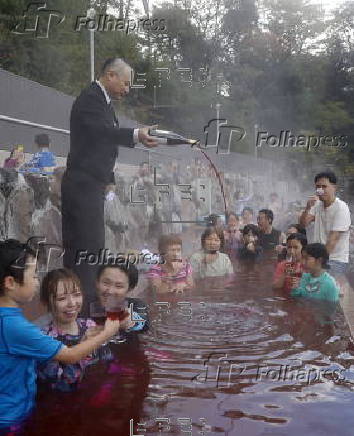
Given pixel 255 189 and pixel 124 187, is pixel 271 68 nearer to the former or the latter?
pixel 255 189

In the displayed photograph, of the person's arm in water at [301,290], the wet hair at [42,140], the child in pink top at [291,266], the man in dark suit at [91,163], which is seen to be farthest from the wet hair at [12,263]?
the wet hair at [42,140]

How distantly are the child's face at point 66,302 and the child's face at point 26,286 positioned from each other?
0.34 m

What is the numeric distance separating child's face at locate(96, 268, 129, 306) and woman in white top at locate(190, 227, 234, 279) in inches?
112

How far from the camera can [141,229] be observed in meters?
8.85

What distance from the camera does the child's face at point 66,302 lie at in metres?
3.19

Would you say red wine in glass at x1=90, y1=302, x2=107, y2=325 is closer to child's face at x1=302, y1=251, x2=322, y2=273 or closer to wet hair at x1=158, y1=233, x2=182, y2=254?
wet hair at x1=158, y1=233, x2=182, y2=254

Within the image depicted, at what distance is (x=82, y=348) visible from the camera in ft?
9.32

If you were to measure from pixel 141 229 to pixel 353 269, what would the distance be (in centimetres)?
499

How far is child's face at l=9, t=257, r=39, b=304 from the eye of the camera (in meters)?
2.77

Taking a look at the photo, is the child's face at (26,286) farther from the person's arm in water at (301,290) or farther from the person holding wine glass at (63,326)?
the person's arm in water at (301,290)

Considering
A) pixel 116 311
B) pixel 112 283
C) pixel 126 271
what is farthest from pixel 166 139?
pixel 116 311

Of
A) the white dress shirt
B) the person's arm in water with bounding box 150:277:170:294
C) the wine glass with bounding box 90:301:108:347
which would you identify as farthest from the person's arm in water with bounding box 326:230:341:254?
the wine glass with bounding box 90:301:108:347

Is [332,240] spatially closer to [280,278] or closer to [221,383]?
[280,278]

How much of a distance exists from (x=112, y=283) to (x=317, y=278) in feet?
7.55
